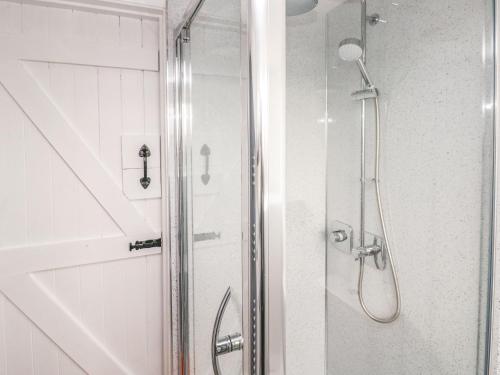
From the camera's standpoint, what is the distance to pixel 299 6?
79 cm

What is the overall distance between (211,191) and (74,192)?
778 millimetres

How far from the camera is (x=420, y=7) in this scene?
878 mm

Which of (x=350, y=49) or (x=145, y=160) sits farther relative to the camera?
(x=145, y=160)

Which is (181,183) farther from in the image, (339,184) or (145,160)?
(339,184)

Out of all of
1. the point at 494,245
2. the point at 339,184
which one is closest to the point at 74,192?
the point at 339,184

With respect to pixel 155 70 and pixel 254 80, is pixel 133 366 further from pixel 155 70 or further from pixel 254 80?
pixel 254 80

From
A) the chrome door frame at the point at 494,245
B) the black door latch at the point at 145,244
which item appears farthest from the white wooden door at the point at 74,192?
the chrome door frame at the point at 494,245

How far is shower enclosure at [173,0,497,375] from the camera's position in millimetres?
599

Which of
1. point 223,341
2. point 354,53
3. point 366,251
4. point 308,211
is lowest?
point 223,341

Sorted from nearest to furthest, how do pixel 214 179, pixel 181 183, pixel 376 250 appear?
pixel 214 179, pixel 376 250, pixel 181 183

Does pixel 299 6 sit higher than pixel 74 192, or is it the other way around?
pixel 299 6

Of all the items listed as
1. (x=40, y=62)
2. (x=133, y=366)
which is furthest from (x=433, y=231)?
(x=40, y=62)

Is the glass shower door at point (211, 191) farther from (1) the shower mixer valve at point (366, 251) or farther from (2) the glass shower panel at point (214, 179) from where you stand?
(1) the shower mixer valve at point (366, 251)

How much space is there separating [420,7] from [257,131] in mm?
680
